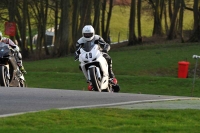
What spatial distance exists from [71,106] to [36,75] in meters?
19.5

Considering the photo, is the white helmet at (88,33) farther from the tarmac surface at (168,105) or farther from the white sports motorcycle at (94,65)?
the tarmac surface at (168,105)

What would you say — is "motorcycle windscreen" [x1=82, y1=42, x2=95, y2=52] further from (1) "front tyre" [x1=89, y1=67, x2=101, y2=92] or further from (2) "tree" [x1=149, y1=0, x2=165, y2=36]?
(2) "tree" [x1=149, y1=0, x2=165, y2=36]

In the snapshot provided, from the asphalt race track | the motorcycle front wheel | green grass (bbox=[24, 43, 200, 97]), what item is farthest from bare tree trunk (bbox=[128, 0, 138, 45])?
the asphalt race track

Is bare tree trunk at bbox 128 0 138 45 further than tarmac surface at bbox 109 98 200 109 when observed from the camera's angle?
Yes

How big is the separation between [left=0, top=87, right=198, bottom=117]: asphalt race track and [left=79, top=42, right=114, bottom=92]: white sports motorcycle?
2449 millimetres

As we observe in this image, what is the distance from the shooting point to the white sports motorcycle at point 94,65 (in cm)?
1706

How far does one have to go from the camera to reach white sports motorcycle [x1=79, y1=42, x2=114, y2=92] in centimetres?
1706

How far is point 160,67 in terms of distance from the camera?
33.2 meters

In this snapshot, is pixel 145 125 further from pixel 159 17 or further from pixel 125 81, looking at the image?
pixel 159 17

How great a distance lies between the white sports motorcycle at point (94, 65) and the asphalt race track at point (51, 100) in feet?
8.03

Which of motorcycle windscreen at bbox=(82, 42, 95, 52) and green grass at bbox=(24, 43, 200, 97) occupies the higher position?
motorcycle windscreen at bbox=(82, 42, 95, 52)

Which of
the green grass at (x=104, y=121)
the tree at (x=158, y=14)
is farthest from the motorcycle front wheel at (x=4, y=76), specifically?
the tree at (x=158, y=14)

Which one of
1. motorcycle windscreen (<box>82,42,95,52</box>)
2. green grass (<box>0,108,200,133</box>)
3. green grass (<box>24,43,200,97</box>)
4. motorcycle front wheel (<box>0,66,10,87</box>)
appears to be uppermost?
motorcycle windscreen (<box>82,42,95,52</box>)

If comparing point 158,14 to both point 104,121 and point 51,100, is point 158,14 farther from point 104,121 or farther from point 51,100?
point 104,121
